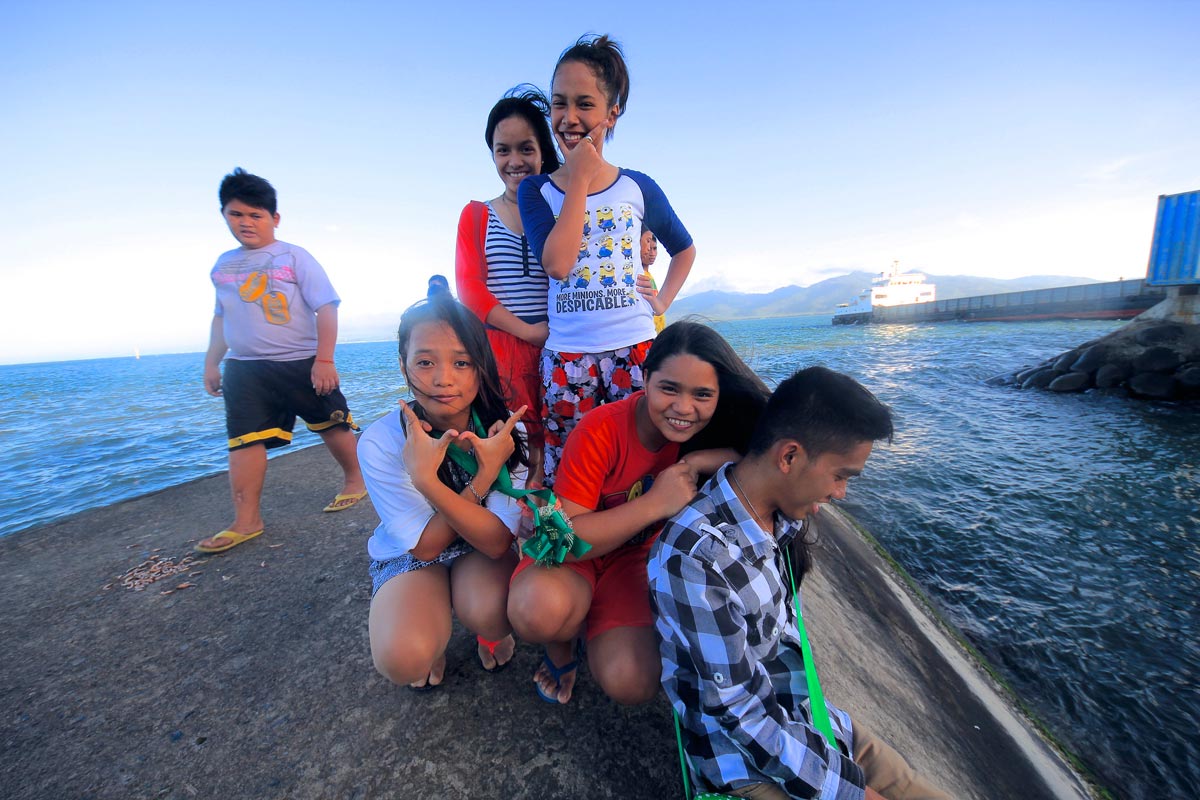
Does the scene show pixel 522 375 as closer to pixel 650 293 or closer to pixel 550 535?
pixel 650 293

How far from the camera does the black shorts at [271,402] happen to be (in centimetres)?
344

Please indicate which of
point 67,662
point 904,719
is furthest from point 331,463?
point 904,719

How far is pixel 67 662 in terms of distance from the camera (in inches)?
93.5

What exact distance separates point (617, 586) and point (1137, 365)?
1818cm

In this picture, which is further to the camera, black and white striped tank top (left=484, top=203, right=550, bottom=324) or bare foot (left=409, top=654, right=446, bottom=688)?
black and white striped tank top (left=484, top=203, right=550, bottom=324)

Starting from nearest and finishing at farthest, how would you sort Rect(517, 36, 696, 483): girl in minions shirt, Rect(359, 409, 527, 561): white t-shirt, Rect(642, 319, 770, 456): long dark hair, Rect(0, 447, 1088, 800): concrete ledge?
Rect(0, 447, 1088, 800): concrete ledge < Rect(642, 319, 770, 456): long dark hair < Rect(359, 409, 527, 561): white t-shirt < Rect(517, 36, 696, 483): girl in minions shirt

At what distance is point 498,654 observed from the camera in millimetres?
2170

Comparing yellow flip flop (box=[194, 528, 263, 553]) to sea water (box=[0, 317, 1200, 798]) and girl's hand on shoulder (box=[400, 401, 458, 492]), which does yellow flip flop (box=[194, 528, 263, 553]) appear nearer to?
girl's hand on shoulder (box=[400, 401, 458, 492])

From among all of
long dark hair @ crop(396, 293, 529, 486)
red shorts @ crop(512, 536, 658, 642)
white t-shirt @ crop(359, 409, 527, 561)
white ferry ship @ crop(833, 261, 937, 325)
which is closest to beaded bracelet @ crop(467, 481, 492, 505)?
white t-shirt @ crop(359, 409, 527, 561)

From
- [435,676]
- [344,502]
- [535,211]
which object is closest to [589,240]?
[535,211]

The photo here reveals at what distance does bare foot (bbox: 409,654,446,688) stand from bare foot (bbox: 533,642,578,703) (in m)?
0.44

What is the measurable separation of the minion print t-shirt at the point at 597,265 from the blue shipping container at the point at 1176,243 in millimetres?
21869

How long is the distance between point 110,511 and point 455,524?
503cm

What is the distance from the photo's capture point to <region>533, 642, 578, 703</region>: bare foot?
77.0 inches
